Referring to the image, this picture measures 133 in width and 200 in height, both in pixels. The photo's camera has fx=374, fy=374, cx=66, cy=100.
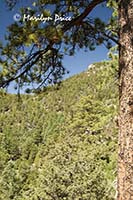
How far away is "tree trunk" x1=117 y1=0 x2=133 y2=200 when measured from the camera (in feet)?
12.7

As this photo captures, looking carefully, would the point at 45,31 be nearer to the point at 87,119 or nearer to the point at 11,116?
the point at 87,119

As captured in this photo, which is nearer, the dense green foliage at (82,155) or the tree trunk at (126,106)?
the tree trunk at (126,106)

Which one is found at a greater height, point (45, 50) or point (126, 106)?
point (45, 50)

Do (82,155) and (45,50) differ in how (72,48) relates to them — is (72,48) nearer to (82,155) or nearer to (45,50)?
(45,50)

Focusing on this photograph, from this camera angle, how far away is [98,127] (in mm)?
26781

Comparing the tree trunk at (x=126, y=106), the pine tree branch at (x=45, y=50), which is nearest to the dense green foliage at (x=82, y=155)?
the pine tree branch at (x=45, y=50)

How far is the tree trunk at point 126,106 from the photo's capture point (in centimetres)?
388

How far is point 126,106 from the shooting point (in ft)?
13.1

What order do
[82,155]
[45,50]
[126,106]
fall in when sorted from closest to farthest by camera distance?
[126,106] → [45,50] → [82,155]

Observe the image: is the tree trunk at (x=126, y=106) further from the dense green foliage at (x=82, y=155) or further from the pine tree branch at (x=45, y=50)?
the dense green foliage at (x=82, y=155)

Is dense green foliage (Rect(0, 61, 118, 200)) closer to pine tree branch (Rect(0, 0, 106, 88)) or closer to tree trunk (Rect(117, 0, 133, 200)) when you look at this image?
pine tree branch (Rect(0, 0, 106, 88))

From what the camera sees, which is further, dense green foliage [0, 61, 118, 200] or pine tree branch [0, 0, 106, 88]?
dense green foliage [0, 61, 118, 200]

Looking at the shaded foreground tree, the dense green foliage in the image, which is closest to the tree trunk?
the shaded foreground tree

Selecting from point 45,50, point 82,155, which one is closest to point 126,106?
point 45,50
